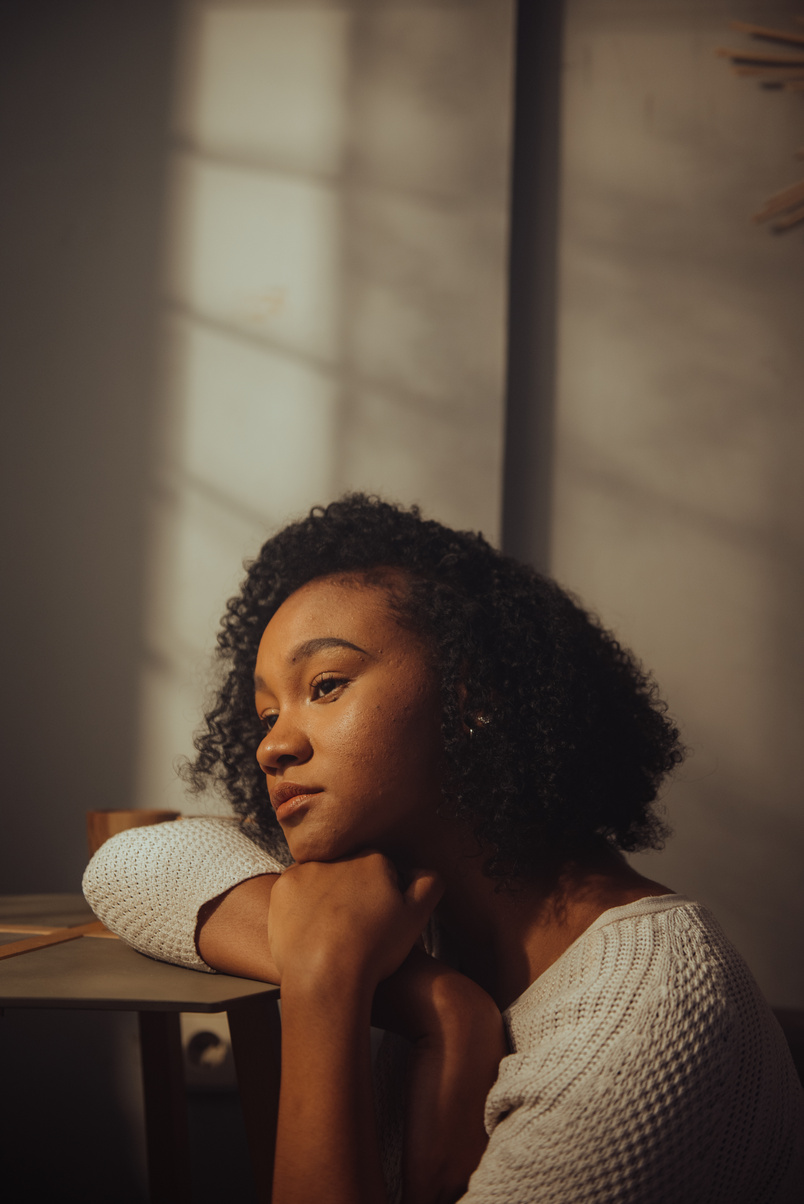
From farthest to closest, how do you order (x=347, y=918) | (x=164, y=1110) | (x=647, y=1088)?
1. (x=164, y=1110)
2. (x=347, y=918)
3. (x=647, y=1088)

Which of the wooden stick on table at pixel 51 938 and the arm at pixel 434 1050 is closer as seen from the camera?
the arm at pixel 434 1050

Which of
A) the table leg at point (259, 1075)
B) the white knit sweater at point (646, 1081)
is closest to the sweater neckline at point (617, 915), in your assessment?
the white knit sweater at point (646, 1081)

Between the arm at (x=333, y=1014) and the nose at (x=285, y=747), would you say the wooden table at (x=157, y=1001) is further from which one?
the nose at (x=285, y=747)

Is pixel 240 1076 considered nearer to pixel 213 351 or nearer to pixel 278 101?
pixel 213 351

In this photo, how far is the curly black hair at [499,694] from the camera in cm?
91

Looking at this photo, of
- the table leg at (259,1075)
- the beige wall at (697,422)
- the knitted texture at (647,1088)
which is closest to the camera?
the knitted texture at (647,1088)

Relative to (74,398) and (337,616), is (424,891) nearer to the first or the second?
(337,616)

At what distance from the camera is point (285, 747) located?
2.88 feet

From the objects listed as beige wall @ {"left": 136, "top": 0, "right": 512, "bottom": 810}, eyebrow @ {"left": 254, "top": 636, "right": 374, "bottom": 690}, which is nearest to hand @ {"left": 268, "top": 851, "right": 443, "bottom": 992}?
eyebrow @ {"left": 254, "top": 636, "right": 374, "bottom": 690}

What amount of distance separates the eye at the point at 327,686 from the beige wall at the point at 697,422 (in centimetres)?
95

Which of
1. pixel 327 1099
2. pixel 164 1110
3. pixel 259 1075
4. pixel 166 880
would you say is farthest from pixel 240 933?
pixel 164 1110

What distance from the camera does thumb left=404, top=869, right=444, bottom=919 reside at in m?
0.82

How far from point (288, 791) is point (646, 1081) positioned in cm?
41

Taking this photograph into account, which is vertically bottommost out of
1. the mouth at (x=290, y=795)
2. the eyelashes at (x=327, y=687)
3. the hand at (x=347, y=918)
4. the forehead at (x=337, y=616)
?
the hand at (x=347, y=918)
